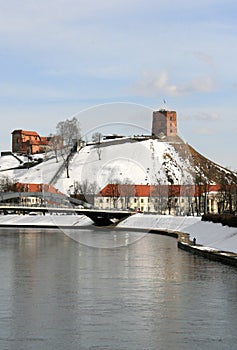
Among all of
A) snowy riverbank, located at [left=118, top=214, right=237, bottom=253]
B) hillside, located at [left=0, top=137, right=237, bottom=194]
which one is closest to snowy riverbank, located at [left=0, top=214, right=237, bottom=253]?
snowy riverbank, located at [left=118, top=214, right=237, bottom=253]

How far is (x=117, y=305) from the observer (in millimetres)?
20375

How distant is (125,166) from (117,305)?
Result: 150 metres

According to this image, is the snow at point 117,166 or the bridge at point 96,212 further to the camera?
the snow at point 117,166

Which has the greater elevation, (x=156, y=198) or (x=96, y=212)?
(x=156, y=198)

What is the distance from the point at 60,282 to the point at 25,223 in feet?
252

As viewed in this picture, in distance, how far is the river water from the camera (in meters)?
15.4

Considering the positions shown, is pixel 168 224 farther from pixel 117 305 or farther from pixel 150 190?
pixel 150 190

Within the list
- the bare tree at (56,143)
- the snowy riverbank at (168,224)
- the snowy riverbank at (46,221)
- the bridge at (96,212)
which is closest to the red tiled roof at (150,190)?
the bare tree at (56,143)

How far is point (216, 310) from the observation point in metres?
19.4

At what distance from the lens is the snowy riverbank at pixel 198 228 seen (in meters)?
43.2

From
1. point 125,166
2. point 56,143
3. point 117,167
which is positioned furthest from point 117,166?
point 56,143

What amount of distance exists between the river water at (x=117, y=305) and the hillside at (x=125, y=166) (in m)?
116

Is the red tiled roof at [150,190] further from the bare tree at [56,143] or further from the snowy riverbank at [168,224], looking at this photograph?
the snowy riverbank at [168,224]

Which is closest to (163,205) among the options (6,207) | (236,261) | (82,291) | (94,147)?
(6,207)
